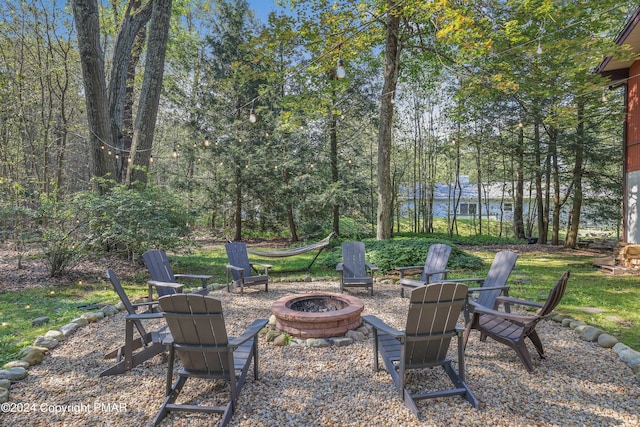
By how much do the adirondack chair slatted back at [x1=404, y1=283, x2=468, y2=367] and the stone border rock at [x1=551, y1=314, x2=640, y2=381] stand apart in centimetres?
161

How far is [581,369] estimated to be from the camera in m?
2.67

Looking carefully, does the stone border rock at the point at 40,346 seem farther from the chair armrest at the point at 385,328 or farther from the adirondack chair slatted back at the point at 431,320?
the adirondack chair slatted back at the point at 431,320

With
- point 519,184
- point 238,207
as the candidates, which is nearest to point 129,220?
point 238,207

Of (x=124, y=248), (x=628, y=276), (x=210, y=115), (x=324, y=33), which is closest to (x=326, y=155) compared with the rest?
(x=210, y=115)

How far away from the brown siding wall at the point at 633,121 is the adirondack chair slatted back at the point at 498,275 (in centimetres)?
594

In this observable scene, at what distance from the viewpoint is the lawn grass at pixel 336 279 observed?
352cm

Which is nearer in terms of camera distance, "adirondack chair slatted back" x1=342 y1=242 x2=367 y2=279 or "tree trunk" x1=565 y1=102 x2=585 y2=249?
"adirondack chair slatted back" x1=342 y1=242 x2=367 y2=279

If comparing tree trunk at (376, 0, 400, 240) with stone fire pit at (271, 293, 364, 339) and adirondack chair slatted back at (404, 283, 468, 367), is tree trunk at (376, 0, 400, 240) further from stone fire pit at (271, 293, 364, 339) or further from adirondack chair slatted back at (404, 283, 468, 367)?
adirondack chair slatted back at (404, 283, 468, 367)

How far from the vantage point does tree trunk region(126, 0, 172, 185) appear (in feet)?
21.6

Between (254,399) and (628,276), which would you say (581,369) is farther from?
(628,276)

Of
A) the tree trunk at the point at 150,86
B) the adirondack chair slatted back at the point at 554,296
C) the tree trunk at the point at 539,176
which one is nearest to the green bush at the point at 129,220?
the tree trunk at the point at 150,86

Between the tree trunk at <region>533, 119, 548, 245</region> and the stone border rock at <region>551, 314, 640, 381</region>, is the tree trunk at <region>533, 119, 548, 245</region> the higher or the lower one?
the higher one

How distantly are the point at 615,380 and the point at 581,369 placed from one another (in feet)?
0.70

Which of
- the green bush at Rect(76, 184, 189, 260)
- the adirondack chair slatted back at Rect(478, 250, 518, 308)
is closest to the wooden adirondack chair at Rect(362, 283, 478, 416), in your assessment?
the adirondack chair slatted back at Rect(478, 250, 518, 308)
